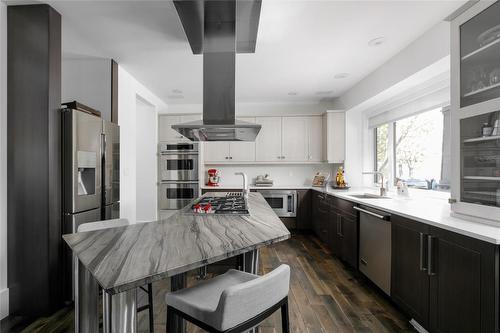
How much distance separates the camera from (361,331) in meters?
1.83

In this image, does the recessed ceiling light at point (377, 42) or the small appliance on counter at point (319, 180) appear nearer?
the recessed ceiling light at point (377, 42)

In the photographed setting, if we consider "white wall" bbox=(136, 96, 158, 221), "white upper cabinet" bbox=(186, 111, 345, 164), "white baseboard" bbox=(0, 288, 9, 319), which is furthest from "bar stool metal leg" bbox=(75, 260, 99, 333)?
"white upper cabinet" bbox=(186, 111, 345, 164)

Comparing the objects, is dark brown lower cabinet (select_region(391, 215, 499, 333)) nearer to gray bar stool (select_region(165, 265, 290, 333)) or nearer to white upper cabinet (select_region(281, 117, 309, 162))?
gray bar stool (select_region(165, 265, 290, 333))

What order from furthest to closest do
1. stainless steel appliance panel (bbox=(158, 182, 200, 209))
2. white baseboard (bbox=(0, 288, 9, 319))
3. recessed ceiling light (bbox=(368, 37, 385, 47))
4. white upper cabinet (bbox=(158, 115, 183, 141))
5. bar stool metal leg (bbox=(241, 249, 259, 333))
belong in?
white upper cabinet (bbox=(158, 115, 183, 141)) → stainless steel appliance panel (bbox=(158, 182, 200, 209)) → recessed ceiling light (bbox=(368, 37, 385, 47)) → white baseboard (bbox=(0, 288, 9, 319)) → bar stool metal leg (bbox=(241, 249, 259, 333))

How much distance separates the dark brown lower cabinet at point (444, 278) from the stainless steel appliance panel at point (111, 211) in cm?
282

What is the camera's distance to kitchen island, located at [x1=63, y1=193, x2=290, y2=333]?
88cm

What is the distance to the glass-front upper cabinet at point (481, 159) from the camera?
1514 mm

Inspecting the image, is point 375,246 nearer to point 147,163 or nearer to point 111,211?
point 111,211

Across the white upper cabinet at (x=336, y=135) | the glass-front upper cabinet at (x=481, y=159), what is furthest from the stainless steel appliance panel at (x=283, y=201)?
the glass-front upper cabinet at (x=481, y=159)

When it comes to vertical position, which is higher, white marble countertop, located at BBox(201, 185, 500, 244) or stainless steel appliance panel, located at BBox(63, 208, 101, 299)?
white marble countertop, located at BBox(201, 185, 500, 244)

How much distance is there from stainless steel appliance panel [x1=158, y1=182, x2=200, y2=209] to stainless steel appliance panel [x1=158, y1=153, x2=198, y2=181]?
0.38 feet

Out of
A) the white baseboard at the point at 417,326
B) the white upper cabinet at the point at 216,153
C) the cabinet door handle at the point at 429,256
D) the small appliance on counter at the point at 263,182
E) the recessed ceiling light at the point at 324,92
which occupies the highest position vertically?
the recessed ceiling light at the point at 324,92

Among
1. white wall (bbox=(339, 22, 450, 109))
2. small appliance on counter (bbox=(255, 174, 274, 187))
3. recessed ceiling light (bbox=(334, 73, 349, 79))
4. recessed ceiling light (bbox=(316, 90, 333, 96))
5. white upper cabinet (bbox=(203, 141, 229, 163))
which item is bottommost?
small appliance on counter (bbox=(255, 174, 274, 187))

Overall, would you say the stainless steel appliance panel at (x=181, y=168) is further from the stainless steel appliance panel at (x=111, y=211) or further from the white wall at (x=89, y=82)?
the stainless steel appliance panel at (x=111, y=211)
